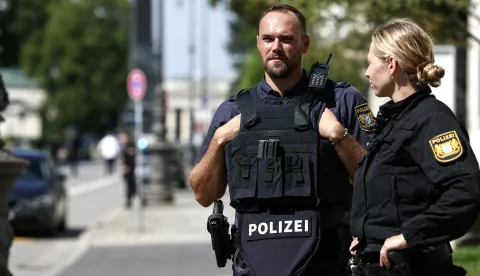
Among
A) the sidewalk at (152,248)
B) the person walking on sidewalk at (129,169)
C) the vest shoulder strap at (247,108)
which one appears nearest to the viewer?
the vest shoulder strap at (247,108)

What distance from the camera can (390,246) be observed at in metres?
4.46

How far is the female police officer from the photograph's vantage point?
437 cm

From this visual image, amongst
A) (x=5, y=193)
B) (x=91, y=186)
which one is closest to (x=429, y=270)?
(x=5, y=193)

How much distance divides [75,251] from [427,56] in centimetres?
1485

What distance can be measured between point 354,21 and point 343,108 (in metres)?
16.3

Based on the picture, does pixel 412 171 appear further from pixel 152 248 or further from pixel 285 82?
pixel 152 248

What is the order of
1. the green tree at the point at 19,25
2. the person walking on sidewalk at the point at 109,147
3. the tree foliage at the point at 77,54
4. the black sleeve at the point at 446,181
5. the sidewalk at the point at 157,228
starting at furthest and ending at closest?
the tree foliage at the point at 77,54, the green tree at the point at 19,25, the person walking on sidewalk at the point at 109,147, the sidewalk at the point at 157,228, the black sleeve at the point at 446,181

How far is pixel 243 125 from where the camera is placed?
540cm

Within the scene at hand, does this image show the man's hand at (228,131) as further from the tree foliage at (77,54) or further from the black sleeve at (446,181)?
the tree foliage at (77,54)

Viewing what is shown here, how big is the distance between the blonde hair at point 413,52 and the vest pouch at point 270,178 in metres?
0.87

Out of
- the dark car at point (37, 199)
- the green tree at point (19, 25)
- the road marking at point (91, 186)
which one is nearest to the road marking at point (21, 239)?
Answer: the dark car at point (37, 199)

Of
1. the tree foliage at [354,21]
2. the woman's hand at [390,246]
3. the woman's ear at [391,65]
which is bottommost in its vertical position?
the woman's hand at [390,246]

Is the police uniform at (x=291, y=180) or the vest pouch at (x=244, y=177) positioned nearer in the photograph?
the police uniform at (x=291, y=180)

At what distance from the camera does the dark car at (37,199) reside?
20.5 metres
